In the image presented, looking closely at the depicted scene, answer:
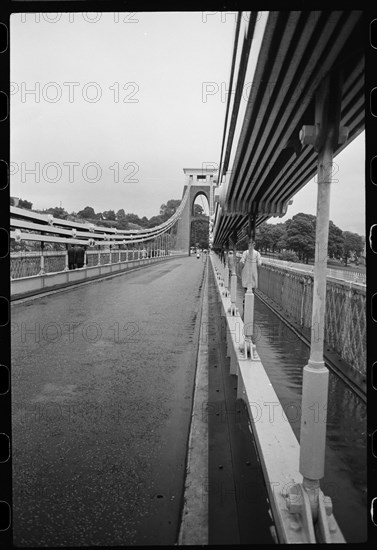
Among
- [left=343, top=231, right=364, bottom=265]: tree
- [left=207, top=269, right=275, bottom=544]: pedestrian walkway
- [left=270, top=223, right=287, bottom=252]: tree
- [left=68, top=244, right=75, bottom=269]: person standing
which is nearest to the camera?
[left=343, top=231, right=364, bottom=265]: tree

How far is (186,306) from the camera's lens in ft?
41.9

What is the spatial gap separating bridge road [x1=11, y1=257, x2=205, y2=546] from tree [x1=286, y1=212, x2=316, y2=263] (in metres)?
1.95

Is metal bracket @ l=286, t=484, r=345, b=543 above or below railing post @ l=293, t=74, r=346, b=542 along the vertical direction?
below

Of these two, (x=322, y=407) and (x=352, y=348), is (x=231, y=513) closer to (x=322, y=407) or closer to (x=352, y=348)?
(x=322, y=407)

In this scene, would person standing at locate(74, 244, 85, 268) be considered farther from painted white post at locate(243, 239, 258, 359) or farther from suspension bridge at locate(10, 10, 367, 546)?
painted white post at locate(243, 239, 258, 359)

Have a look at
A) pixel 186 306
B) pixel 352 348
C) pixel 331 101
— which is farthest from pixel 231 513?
pixel 186 306

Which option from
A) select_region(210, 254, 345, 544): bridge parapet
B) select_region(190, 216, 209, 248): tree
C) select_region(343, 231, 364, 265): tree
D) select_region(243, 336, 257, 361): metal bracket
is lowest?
select_region(210, 254, 345, 544): bridge parapet

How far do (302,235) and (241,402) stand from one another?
189 cm

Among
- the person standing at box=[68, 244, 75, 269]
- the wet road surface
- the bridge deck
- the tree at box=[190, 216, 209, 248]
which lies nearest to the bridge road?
the bridge deck

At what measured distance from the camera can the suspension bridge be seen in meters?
2.09

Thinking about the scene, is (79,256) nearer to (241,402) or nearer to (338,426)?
(241,402)
